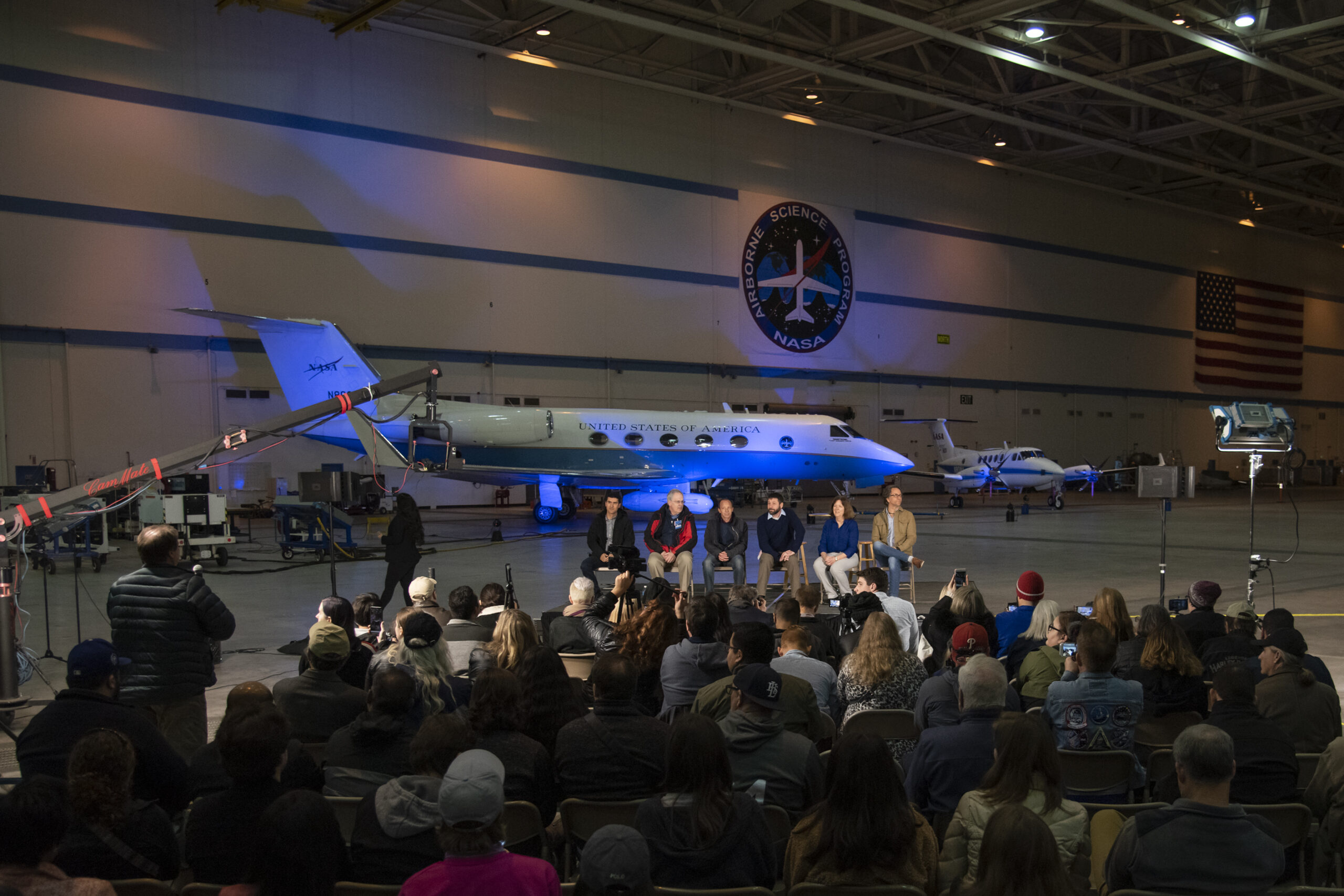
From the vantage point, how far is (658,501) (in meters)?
22.6

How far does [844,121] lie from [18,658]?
3320cm

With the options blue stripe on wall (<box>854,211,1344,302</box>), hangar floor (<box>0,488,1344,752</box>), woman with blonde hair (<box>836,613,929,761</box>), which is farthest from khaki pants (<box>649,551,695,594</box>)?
blue stripe on wall (<box>854,211,1344,302</box>)

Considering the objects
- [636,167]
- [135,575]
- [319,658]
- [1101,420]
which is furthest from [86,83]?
[1101,420]

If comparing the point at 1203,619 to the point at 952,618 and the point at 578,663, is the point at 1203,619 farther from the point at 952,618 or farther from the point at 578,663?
the point at 578,663

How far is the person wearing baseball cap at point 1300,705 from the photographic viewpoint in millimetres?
4703

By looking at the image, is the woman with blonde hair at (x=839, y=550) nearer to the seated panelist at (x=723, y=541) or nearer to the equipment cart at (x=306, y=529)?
the seated panelist at (x=723, y=541)

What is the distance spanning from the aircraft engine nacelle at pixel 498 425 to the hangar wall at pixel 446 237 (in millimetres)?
5880

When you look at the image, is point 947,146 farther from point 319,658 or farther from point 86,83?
point 319,658

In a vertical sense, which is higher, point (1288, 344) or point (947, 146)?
point (947, 146)

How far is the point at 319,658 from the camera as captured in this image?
15.3ft

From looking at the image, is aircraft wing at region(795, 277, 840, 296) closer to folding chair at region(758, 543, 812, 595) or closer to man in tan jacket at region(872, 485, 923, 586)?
folding chair at region(758, 543, 812, 595)

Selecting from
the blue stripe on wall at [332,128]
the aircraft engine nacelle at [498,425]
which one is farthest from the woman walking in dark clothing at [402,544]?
the blue stripe on wall at [332,128]

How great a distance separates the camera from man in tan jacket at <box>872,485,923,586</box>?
11406 mm

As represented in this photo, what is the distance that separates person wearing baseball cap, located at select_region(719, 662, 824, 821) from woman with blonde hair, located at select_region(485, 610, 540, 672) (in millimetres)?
1926
